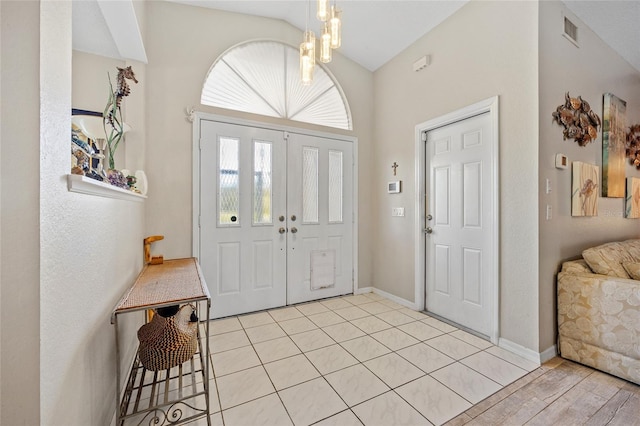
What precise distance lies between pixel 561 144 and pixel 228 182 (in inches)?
123

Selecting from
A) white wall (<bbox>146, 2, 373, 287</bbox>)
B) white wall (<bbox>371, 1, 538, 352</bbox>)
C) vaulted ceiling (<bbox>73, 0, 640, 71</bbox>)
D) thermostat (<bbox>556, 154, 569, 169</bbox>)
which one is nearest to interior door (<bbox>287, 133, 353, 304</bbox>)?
white wall (<bbox>371, 1, 538, 352</bbox>)

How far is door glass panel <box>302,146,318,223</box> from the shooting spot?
3.40 meters

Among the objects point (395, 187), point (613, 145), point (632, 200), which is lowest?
point (632, 200)

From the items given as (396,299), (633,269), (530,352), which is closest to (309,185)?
(396,299)

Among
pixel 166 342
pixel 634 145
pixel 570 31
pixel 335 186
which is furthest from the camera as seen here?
pixel 335 186

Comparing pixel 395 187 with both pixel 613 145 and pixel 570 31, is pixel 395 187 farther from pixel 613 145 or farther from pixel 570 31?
pixel 613 145

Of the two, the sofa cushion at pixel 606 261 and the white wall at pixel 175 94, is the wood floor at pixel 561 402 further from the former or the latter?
the white wall at pixel 175 94

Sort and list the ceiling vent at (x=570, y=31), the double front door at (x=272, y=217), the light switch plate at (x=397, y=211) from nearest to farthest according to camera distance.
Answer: the ceiling vent at (x=570, y=31), the double front door at (x=272, y=217), the light switch plate at (x=397, y=211)

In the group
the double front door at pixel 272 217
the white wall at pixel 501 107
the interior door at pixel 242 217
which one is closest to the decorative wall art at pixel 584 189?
the white wall at pixel 501 107

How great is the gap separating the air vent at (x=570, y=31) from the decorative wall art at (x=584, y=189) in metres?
1.09

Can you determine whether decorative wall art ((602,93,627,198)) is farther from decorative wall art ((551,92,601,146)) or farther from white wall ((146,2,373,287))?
white wall ((146,2,373,287))

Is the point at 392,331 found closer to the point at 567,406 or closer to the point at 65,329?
the point at 567,406

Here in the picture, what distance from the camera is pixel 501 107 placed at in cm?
233

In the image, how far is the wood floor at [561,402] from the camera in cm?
153
